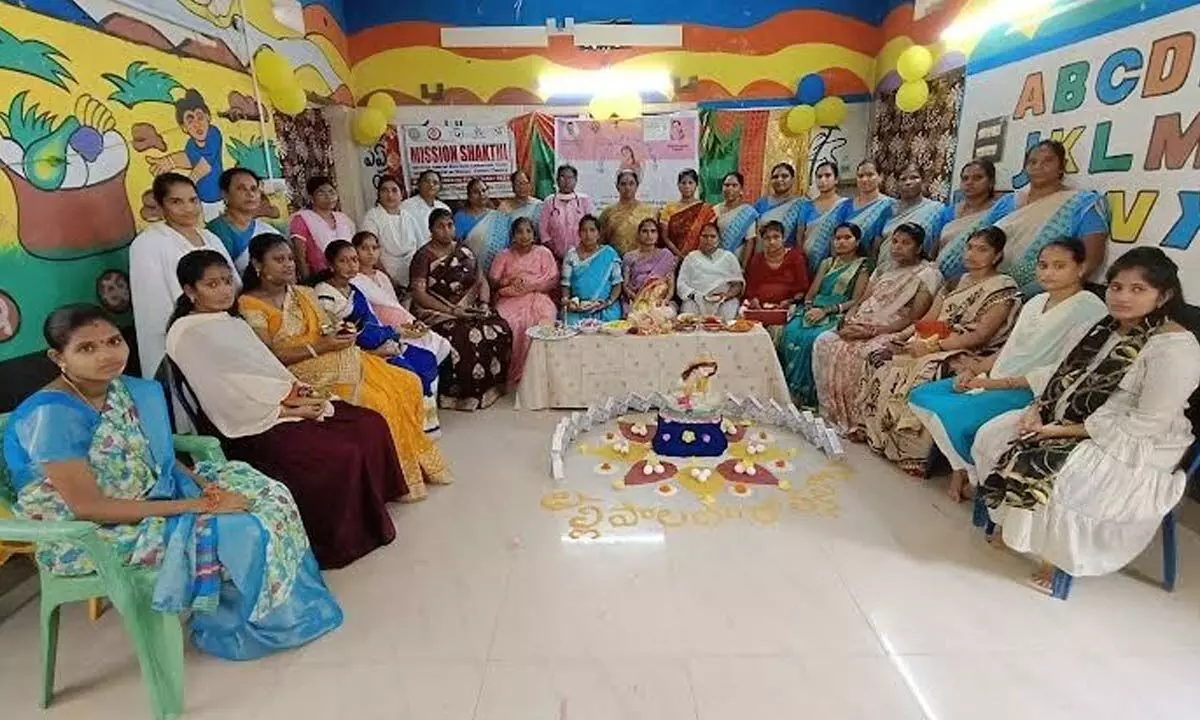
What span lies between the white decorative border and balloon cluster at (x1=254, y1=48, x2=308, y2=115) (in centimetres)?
247

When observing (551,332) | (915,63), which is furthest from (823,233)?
(551,332)

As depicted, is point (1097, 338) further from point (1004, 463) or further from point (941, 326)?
point (941, 326)

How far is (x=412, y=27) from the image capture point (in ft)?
16.3

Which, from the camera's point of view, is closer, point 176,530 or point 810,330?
point 176,530

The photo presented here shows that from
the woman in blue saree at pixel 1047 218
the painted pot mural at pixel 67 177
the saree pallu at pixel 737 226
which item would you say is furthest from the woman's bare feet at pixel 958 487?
the painted pot mural at pixel 67 177

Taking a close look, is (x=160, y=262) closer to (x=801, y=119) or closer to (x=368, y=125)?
(x=368, y=125)

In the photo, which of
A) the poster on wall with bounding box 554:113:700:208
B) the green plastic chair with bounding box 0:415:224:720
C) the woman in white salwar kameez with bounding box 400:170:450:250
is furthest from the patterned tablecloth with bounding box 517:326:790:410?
the green plastic chair with bounding box 0:415:224:720

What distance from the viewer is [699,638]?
191cm

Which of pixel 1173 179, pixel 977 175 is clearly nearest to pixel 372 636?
pixel 1173 179

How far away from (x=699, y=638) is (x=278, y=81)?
3689 mm

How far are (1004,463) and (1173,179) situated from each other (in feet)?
4.51

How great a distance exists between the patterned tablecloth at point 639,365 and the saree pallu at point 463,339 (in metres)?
0.30

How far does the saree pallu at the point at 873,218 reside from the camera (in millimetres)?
4016

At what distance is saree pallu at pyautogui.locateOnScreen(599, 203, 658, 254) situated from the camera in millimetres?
4754
